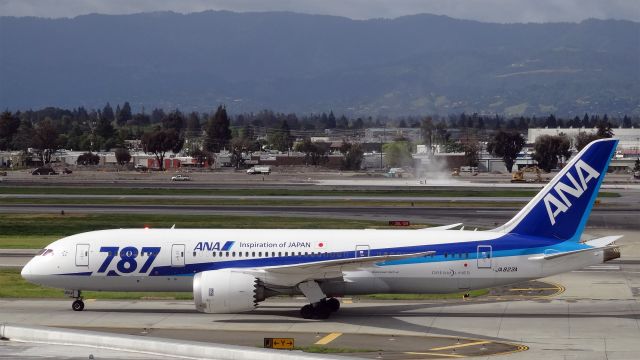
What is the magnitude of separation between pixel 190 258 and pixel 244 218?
4120cm

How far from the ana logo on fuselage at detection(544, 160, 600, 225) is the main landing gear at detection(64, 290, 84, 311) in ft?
66.0

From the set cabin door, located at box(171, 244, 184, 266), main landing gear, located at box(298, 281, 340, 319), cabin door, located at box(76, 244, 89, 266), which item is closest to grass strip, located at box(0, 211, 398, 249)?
cabin door, located at box(76, 244, 89, 266)

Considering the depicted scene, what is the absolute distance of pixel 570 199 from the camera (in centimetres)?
4159

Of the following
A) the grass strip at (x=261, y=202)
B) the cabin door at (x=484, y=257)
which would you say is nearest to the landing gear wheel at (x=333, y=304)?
the cabin door at (x=484, y=257)

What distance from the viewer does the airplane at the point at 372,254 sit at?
41.4 m

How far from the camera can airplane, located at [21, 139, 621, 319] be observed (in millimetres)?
41375

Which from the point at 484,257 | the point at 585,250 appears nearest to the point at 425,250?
the point at 484,257

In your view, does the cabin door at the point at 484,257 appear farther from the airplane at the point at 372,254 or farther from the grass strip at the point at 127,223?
the grass strip at the point at 127,223

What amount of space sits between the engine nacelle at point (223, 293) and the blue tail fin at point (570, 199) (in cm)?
1150

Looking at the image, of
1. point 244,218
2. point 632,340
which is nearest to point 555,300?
point 632,340

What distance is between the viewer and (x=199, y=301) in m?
39.5

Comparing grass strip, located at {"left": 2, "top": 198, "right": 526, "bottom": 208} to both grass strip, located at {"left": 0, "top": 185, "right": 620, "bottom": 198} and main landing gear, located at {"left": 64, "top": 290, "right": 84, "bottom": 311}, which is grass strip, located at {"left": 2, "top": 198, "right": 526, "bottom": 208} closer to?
grass strip, located at {"left": 0, "top": 185, "right": 620, "bottom": 198}

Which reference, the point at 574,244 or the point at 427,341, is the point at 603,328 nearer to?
the point at 574,244

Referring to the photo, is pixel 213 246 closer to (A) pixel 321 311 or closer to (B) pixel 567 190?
(A) pixel 321 311
